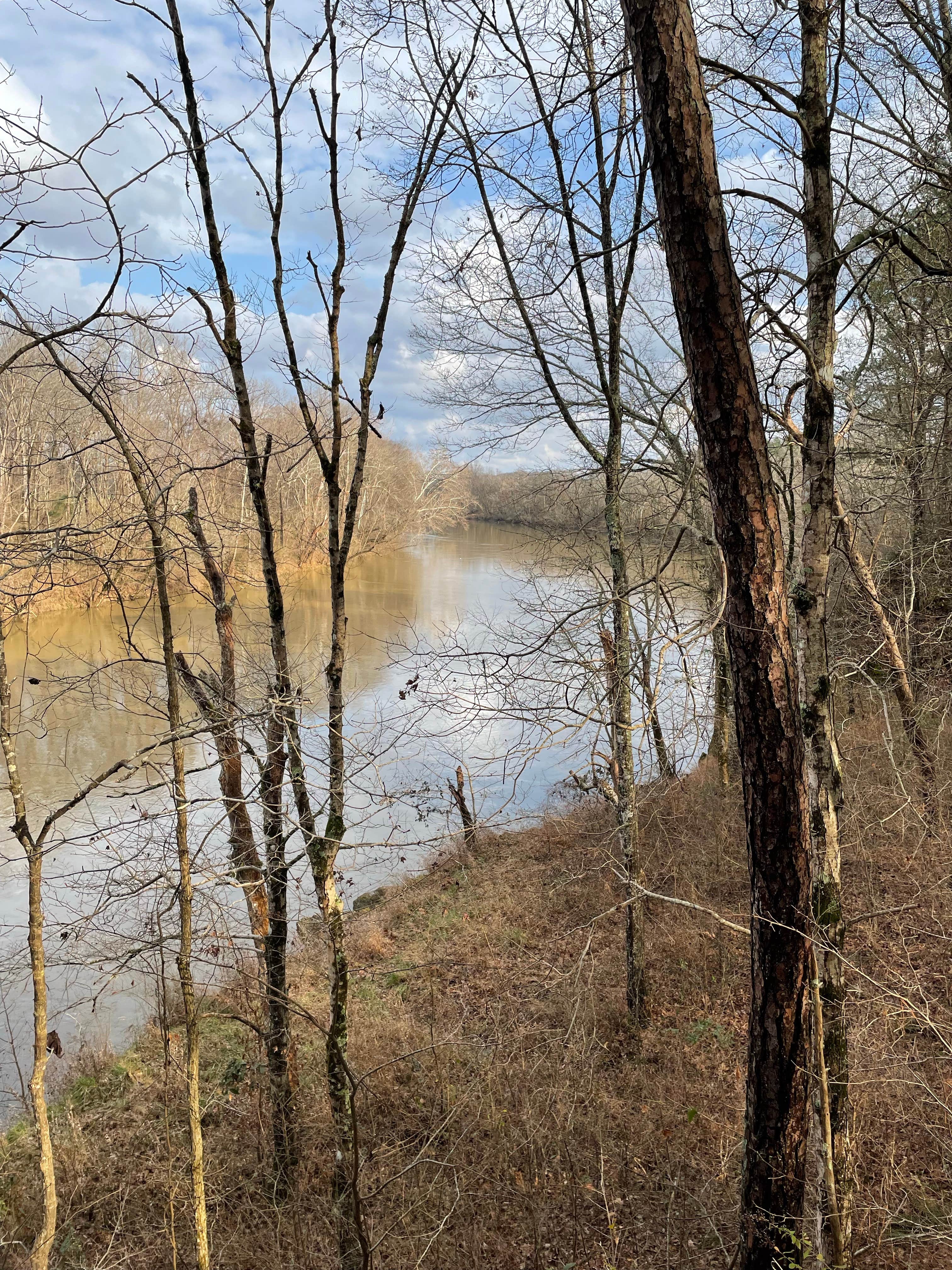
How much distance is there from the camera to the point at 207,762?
11883mm

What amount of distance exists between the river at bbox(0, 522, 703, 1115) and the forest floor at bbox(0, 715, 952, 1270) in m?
0.92

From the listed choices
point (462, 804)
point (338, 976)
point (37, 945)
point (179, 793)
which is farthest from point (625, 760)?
point (462, 804)

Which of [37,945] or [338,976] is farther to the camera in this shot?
[338,976]

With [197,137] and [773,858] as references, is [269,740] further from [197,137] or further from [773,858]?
[197,137]

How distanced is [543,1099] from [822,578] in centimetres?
480

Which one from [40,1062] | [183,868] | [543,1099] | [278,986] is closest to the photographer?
[40,1062]

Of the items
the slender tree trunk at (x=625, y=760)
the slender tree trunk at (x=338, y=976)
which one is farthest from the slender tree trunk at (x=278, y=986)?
the slender tree trunk at (x=625, y=760)

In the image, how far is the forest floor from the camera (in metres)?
4.61

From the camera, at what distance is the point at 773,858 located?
330 cm

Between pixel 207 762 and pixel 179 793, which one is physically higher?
pixel 207 762

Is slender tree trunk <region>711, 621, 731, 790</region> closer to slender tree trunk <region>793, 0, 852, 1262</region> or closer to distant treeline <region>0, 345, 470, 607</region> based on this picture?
distant treeline <region>0, 345, 470, 607</region>

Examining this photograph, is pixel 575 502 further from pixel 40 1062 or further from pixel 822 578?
pixel 40 1062

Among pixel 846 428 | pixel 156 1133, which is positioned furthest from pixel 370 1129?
pixel 846 428

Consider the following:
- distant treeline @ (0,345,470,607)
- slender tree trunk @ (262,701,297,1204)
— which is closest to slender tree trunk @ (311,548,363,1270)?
slender tree trunk @ (262,701,297,1204)
